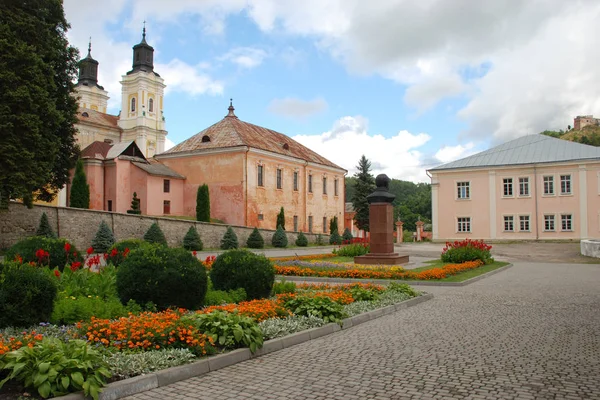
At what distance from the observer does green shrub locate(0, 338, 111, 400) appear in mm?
4688

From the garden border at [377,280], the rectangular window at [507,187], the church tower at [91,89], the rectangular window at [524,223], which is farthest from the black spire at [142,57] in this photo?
the garden border at [377,280]

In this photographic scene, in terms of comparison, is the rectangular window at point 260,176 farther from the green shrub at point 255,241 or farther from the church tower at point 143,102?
the church tower at point 143,102

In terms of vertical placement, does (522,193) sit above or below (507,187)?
below

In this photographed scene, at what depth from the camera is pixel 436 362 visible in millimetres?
6355

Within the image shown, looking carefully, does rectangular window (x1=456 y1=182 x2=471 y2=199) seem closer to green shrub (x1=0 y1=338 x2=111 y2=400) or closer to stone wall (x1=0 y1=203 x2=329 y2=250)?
stone wall (x1=0 y1=203 x2=329 y2=250)

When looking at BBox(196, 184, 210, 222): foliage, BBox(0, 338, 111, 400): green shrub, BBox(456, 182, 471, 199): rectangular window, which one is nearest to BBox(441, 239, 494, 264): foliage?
BBox(0, 338, 111, 400): green shrub

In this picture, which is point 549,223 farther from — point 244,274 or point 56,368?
point 56,368

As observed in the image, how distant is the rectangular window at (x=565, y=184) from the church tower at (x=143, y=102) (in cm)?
5580

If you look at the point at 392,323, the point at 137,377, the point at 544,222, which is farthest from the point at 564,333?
the point at 544,222

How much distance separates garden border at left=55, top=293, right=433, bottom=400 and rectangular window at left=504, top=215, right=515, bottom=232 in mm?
42414

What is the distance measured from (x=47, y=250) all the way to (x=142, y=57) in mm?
71660

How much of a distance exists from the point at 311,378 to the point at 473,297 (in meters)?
7.96

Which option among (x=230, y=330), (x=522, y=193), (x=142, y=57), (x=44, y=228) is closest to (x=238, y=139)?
(x=44, y=228)

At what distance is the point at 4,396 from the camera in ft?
15.4
